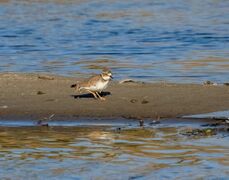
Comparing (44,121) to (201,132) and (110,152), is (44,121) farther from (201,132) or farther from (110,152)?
(201,132)

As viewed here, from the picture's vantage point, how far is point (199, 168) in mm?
8875

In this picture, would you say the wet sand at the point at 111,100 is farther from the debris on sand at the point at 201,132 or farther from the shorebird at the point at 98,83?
the debris on sand at the point at 201,132

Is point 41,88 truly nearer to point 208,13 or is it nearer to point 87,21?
point 87,21

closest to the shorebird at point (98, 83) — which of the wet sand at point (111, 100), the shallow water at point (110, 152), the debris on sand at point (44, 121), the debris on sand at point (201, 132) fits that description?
the wet sand at point (111, 100)

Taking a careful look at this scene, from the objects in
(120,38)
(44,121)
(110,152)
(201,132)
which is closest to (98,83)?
(44,121)

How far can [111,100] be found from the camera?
12539 millimetres

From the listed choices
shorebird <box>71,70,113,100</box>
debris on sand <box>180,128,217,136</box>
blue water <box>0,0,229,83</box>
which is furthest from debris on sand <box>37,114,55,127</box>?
blue water <box>0,0,229,83</box>

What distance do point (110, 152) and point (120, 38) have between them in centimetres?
1438

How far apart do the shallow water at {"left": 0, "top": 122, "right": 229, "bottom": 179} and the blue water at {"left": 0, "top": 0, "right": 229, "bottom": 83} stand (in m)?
4.56

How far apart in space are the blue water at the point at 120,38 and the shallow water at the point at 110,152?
456cm

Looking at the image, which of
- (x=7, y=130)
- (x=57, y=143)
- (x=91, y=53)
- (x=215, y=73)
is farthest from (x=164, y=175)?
(x=91, y=53)

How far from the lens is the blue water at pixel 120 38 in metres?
17.2

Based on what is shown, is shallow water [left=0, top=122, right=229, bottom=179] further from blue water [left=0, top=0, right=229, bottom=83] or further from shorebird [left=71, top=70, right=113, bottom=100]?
blue water [left=0, top=0, right=229, bottom=83]

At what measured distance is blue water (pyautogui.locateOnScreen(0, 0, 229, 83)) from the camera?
17203 millimetres
